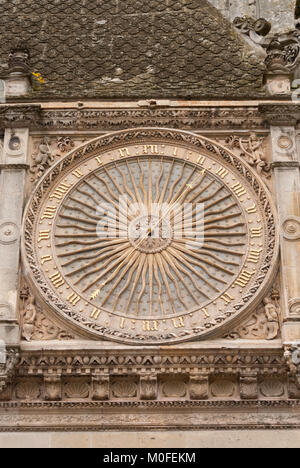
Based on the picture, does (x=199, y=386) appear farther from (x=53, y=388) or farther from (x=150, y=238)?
(x=150, y=238)

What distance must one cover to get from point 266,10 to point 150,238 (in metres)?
5.60

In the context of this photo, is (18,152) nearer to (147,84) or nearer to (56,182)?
(56,182)

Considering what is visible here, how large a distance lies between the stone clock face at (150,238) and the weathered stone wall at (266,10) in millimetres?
3823

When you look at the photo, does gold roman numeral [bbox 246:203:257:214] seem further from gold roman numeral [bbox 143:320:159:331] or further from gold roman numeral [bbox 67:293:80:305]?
gold roman numeral [bbox 67:293:80:305]

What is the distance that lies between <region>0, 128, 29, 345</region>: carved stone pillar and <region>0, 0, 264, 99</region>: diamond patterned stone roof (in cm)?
105

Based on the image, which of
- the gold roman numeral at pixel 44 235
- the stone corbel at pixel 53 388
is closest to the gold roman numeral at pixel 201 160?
the gold roman numeral at pixel 44 235

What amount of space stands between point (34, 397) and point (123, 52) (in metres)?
6.09

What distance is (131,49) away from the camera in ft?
48.7

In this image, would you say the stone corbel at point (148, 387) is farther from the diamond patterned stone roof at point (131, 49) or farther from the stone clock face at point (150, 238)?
the diamond patterned stone roof at point (131, 49)

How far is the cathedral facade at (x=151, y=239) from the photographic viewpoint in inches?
443

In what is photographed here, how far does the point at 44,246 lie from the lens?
1234 cm

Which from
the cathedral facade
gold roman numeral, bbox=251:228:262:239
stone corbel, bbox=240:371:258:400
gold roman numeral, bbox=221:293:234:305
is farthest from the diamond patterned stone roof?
stone corbel, bbox=240:371:258:400

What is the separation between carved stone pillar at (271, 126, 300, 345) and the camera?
11.5 metres

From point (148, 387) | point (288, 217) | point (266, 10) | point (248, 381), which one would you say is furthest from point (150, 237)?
point (266, 10)
